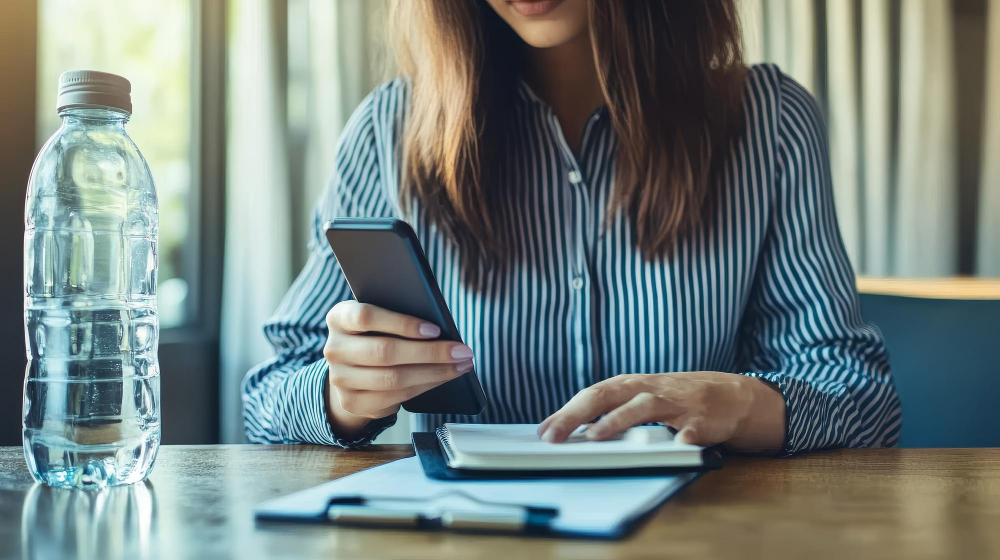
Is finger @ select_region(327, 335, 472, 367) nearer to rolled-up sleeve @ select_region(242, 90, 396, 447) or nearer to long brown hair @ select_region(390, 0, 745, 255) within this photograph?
rolled-up sleeve @ select_region(242, 90, 396, 447)

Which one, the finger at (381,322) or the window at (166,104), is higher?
the window at (166,104)

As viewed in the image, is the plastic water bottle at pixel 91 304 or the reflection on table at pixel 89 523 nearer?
the reflection on table at pixel 89 523

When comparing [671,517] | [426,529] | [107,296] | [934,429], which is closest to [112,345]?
[107,296]

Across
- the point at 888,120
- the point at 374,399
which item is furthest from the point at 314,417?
the point at 888,120

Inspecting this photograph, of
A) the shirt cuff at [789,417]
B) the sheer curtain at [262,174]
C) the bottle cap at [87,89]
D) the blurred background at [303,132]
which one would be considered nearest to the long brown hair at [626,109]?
the shirt cuff at [789,417]

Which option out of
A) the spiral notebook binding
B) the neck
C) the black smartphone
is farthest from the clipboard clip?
the neck

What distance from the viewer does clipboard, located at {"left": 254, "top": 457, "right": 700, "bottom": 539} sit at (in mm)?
497

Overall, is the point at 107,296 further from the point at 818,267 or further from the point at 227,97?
the point at 227,97

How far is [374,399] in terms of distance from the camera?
0.81 m

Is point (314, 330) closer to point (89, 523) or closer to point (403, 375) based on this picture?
point (403, 375)

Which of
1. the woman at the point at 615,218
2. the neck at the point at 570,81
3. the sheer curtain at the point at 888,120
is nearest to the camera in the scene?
the woman at the point at 615,218

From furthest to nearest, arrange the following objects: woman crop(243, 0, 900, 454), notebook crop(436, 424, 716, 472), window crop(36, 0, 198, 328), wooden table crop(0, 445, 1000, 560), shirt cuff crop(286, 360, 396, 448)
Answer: window crop(36, 0, 198, 328) → woman crop(243, 0, 900, 454) → shirt cuff crop(286, 360, 396, 448) → notebook crop(436, 424, 716, 472) → wooden table crop(0, 445, 1000, 560)

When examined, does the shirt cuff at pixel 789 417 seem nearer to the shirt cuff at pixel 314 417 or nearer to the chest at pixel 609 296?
the chest at pixel 609 296

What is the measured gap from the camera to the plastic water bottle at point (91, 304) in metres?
0.69
